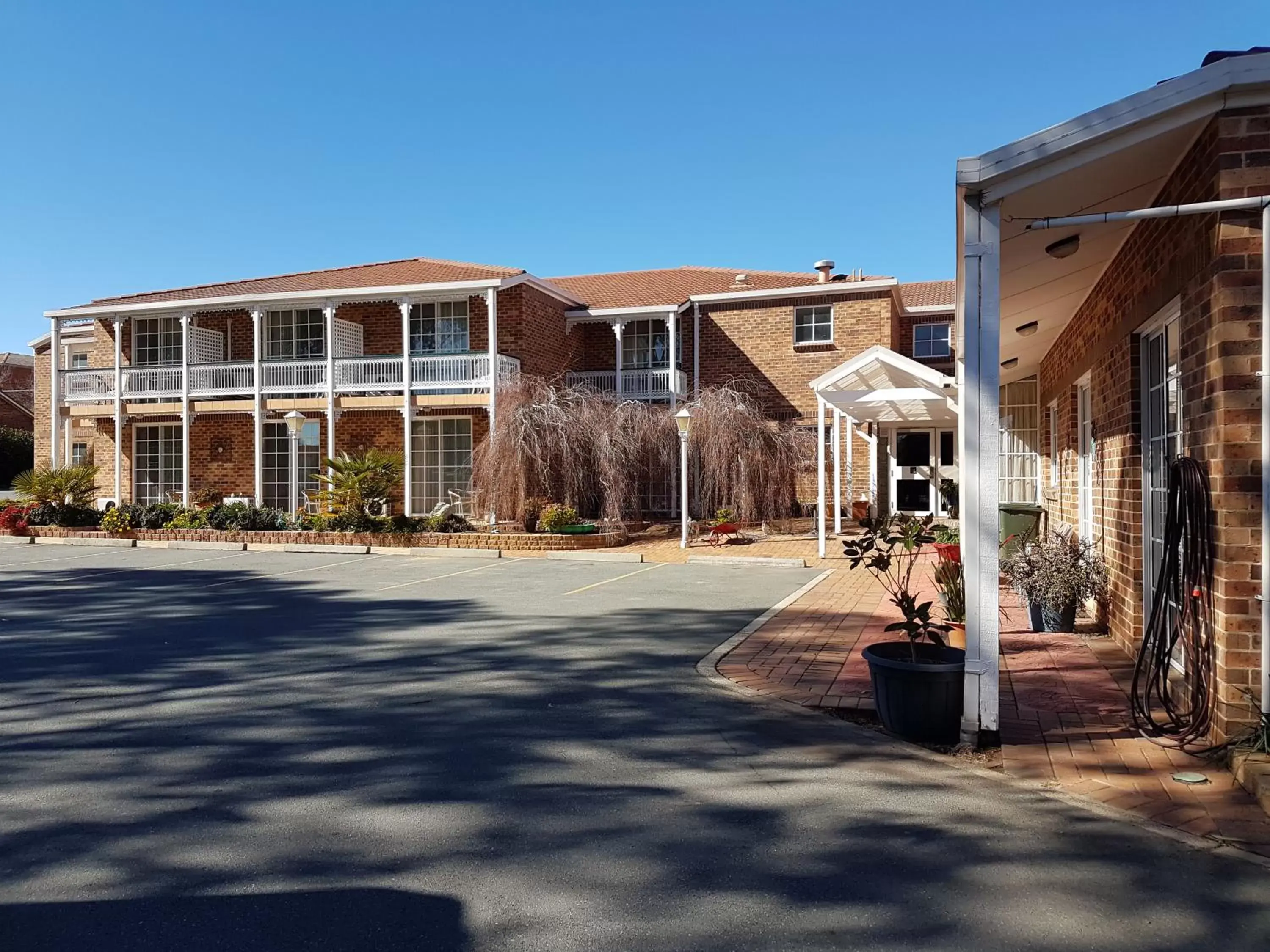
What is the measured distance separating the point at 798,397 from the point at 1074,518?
13999 mm

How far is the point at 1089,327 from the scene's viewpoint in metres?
9.05

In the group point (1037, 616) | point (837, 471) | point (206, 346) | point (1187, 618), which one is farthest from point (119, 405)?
point (1187, 618)

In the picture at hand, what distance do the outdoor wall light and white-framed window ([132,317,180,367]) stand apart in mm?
25262

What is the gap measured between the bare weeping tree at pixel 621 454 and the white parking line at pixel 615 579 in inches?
159

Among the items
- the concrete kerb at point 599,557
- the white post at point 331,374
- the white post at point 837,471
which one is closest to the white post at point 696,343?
the white post at point 837,471

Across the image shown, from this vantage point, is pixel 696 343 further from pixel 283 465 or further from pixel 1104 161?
pixel 1104 161

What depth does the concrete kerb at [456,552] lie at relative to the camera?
18.3m

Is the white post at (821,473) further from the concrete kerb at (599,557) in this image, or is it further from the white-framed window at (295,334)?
the white-framed window at (295,334)

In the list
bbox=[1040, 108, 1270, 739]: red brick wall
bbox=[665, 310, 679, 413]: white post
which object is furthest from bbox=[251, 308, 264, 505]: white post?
bbox=[1040, 108, 1270, 739]: red brick wall

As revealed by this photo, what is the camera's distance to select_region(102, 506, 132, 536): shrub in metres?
21.7

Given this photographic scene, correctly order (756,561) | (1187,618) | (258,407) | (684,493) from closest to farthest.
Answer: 1. (1187,618)
2. (756,561)
3. (684,493)
4. (258,407)

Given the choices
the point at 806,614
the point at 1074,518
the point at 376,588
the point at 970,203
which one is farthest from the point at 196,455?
the point at 970,203

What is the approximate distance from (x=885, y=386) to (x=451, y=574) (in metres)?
8.58

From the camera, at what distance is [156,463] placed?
2720 centimetres
